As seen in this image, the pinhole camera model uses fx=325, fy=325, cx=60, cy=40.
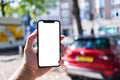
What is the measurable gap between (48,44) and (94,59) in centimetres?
713

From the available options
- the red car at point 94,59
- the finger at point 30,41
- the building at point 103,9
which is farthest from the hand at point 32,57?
the building at point 103,9

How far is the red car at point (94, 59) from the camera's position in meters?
8.92

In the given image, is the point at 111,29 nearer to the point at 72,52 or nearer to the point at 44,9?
the point at 44,9

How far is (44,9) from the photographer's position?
4153 centimetres

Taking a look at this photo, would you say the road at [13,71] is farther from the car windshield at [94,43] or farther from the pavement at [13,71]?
the car windshield at [94,43]

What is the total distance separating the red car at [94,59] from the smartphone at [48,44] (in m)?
6.93

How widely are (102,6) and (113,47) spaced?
55914mm

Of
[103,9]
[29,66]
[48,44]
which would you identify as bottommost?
[103,9]

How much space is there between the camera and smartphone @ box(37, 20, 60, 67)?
2.04 m

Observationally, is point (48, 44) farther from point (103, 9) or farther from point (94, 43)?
point (103, 9)

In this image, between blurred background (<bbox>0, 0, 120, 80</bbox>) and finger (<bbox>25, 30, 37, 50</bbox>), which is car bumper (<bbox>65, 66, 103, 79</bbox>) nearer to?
blurred background (<bbox>0, 0, 120, 80</bbox>)

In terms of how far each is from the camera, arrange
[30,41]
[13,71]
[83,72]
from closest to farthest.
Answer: [30,41], [83,72], [13,71]

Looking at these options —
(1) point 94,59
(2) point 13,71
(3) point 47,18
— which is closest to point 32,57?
(3) point 47,18

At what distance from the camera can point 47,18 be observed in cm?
345
